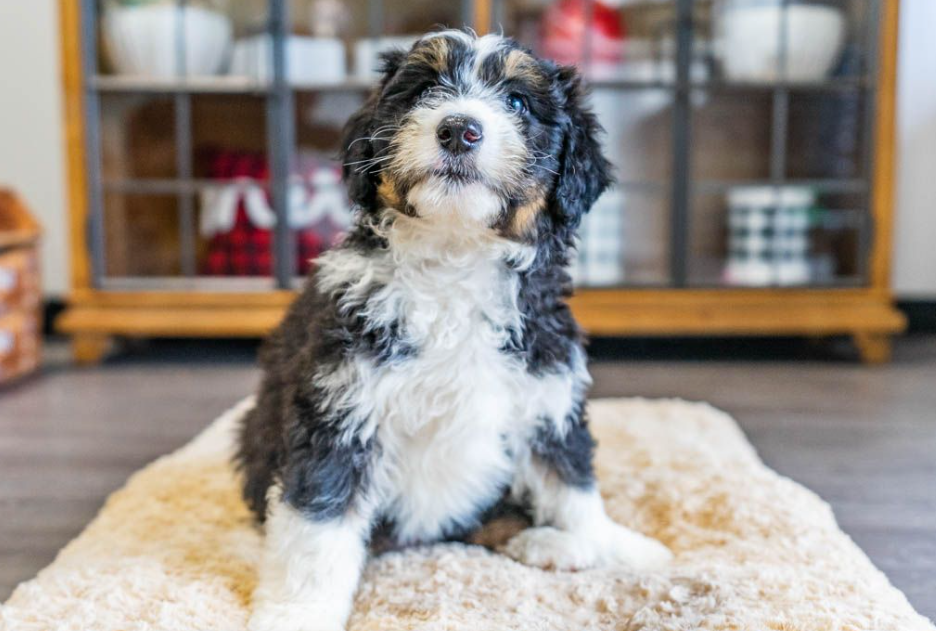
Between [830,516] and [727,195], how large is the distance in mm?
2080

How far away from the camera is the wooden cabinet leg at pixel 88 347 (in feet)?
11.0

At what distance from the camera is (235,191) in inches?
133

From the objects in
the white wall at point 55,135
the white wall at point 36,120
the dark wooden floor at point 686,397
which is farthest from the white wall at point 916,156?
the white wall at point 36,120

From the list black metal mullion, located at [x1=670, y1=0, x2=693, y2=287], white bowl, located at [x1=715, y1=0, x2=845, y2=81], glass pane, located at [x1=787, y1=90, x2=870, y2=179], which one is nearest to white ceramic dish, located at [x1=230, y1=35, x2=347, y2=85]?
black metal mullion, located at [x1=670, y1=0, x2=693, y2=287]

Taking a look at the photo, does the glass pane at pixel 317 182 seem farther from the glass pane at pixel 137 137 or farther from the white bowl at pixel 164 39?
the glass pane at pixel 137 137

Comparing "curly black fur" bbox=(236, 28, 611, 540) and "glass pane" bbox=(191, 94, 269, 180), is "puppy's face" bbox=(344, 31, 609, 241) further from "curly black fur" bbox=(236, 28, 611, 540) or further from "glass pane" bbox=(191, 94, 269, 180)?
"glass pane" bbox=(191, 94, 269, 180)

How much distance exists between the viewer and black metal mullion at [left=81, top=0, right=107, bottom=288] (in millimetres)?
3242

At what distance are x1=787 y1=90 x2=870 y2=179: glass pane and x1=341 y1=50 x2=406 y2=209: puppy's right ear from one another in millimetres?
2386

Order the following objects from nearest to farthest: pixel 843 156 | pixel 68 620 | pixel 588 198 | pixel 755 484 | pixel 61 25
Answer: pixel 68 620, pixel 588 198, pixel 755 484, pixel 61 25, pixel 843 156

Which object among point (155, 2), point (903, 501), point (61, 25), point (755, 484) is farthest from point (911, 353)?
point (61, 25)

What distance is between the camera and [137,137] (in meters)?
3.43

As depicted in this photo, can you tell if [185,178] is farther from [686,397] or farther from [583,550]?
[583,550]

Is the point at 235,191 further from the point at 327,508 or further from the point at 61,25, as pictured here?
the point at 327,508

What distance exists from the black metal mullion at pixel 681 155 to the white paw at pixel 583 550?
192 cm
